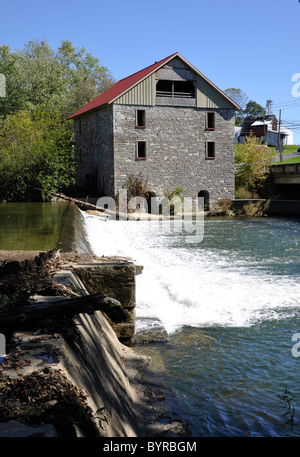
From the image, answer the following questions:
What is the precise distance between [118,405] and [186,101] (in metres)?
27.3

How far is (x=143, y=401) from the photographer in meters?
4.89

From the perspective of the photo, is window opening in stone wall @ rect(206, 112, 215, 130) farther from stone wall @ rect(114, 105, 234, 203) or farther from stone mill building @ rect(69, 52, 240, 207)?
stone wall @ rect(114, 105, 234, 203)

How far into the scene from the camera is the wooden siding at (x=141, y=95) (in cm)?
2783

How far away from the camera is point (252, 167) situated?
108ft

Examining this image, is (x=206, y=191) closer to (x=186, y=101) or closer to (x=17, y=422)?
(x=186, y=101)

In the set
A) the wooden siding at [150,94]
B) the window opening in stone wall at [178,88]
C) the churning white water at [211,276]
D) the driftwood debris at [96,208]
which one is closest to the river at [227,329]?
the churning white water at [211,276]

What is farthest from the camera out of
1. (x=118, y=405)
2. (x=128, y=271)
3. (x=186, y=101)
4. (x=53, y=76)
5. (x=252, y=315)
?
(x=53, y=76)

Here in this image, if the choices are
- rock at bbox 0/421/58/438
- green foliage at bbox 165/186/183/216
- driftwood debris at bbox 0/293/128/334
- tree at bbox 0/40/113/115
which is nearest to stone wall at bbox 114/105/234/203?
green foliage at bbox 165/186/183/216

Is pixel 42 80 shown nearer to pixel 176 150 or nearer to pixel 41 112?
pixel 41 112

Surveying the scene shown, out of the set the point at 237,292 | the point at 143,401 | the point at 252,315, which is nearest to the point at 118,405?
the point at 143,401

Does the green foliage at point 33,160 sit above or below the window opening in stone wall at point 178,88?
below

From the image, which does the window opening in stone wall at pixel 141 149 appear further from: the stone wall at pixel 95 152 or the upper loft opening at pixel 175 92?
the upper loft opening at pixel 175 92

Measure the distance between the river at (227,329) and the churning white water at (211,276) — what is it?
0.02 metres

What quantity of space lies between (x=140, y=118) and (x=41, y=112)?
9817mm
